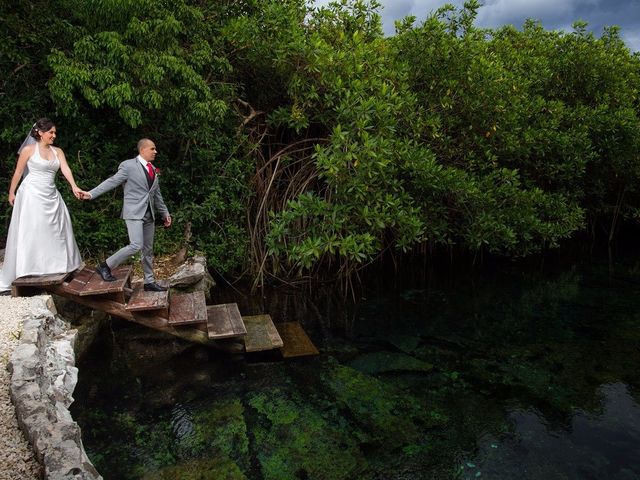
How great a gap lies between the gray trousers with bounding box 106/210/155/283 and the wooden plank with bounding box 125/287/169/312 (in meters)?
0.25

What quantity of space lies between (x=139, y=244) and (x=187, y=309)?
43.6 inches

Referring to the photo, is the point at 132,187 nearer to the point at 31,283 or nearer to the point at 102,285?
the point at 102,285

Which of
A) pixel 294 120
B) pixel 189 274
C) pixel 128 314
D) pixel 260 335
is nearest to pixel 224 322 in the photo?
pixel 260 335

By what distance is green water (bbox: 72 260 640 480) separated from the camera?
4.62 meters

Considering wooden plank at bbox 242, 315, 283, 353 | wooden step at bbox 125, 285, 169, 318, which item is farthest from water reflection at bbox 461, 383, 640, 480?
wooden step at bbox 125, 285, 169, 318

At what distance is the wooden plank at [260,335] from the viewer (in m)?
6.68

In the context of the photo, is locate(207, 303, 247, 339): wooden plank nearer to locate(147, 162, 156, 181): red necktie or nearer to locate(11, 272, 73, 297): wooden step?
locate(11, 272, 73, 297): wooden step

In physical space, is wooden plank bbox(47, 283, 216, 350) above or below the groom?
below

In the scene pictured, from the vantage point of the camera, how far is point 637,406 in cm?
564

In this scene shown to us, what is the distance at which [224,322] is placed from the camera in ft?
21.7

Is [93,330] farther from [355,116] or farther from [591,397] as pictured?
[591,397]

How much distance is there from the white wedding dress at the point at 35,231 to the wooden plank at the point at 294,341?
10.2 ft

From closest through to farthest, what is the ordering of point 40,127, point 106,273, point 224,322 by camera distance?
point 40,127 → point 106,273 → point 224,322

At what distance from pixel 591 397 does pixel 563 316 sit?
302cm
